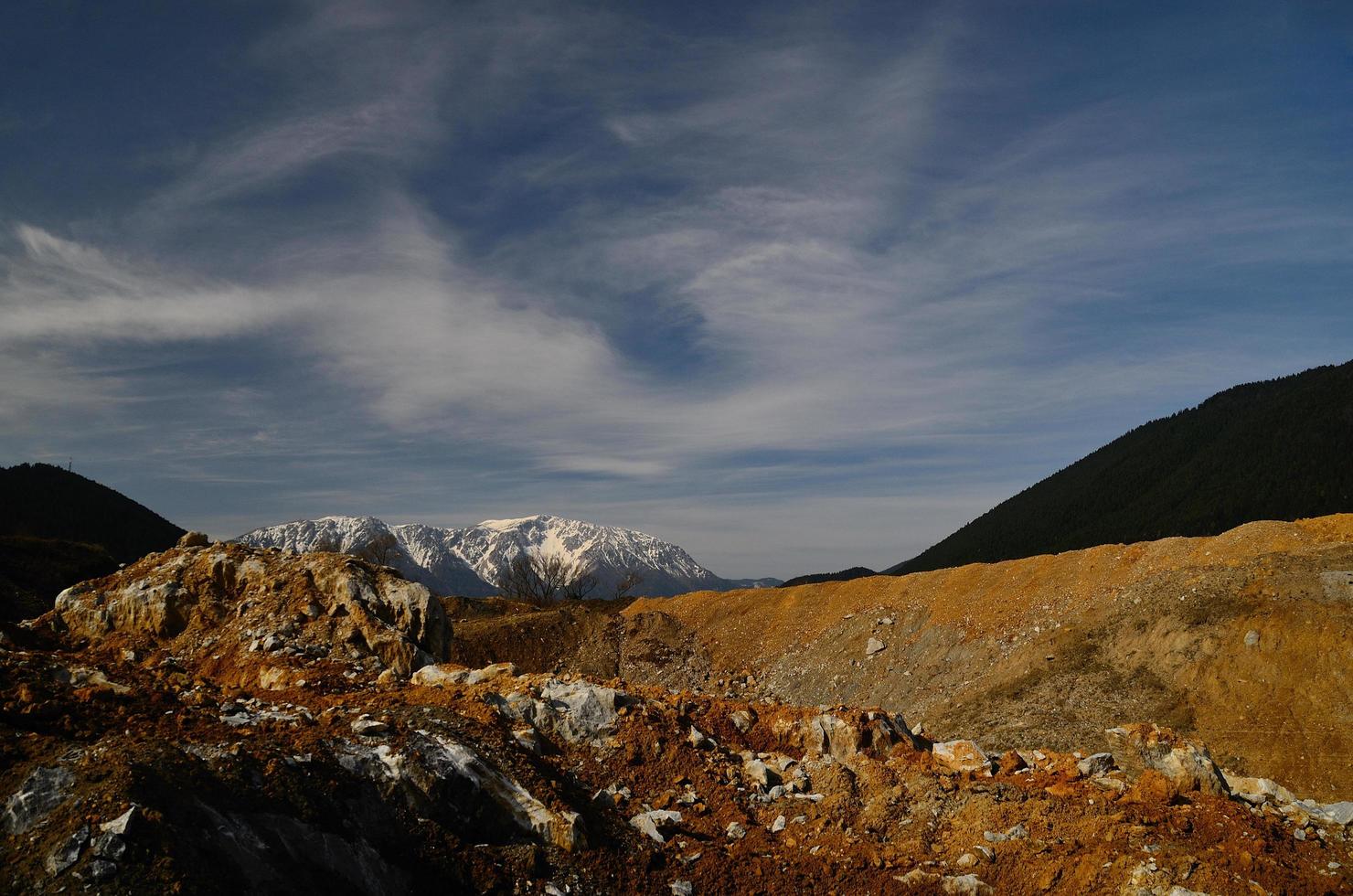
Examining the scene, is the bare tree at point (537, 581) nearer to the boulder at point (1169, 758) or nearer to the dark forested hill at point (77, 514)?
the dark forested hill at point (77, 514)

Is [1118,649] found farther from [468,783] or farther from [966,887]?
[468,783]

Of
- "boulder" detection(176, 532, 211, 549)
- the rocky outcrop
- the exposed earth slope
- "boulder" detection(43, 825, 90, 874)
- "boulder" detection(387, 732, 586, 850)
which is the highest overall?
→ "boulder" detection(176, 532, 211, 549)

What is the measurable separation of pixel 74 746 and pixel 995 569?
4755 centimetres

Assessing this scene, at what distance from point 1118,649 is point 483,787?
109ft

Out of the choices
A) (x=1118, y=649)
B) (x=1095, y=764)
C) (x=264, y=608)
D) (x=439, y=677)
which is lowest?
(x=1118, y=649)

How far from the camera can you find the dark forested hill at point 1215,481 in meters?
138

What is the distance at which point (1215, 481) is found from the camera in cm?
15675

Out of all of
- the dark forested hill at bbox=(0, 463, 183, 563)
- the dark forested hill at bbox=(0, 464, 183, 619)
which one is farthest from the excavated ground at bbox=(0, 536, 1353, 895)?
the dark forested hill at bbox=(0, 463, 183, 563)

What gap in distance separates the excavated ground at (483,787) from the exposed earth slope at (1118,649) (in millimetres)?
18428

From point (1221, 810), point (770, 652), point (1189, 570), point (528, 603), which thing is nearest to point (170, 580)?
point (1221, 810)

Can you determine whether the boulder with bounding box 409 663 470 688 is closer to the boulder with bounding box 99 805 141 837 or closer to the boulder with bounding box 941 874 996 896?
the boulder with bounding box 99 805 141 837

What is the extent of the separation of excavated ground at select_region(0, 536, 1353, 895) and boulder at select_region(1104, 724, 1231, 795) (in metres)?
0.06

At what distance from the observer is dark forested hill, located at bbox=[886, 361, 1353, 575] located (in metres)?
138

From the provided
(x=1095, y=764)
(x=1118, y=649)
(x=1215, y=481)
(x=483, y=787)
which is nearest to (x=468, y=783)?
(x=483, y=787)
